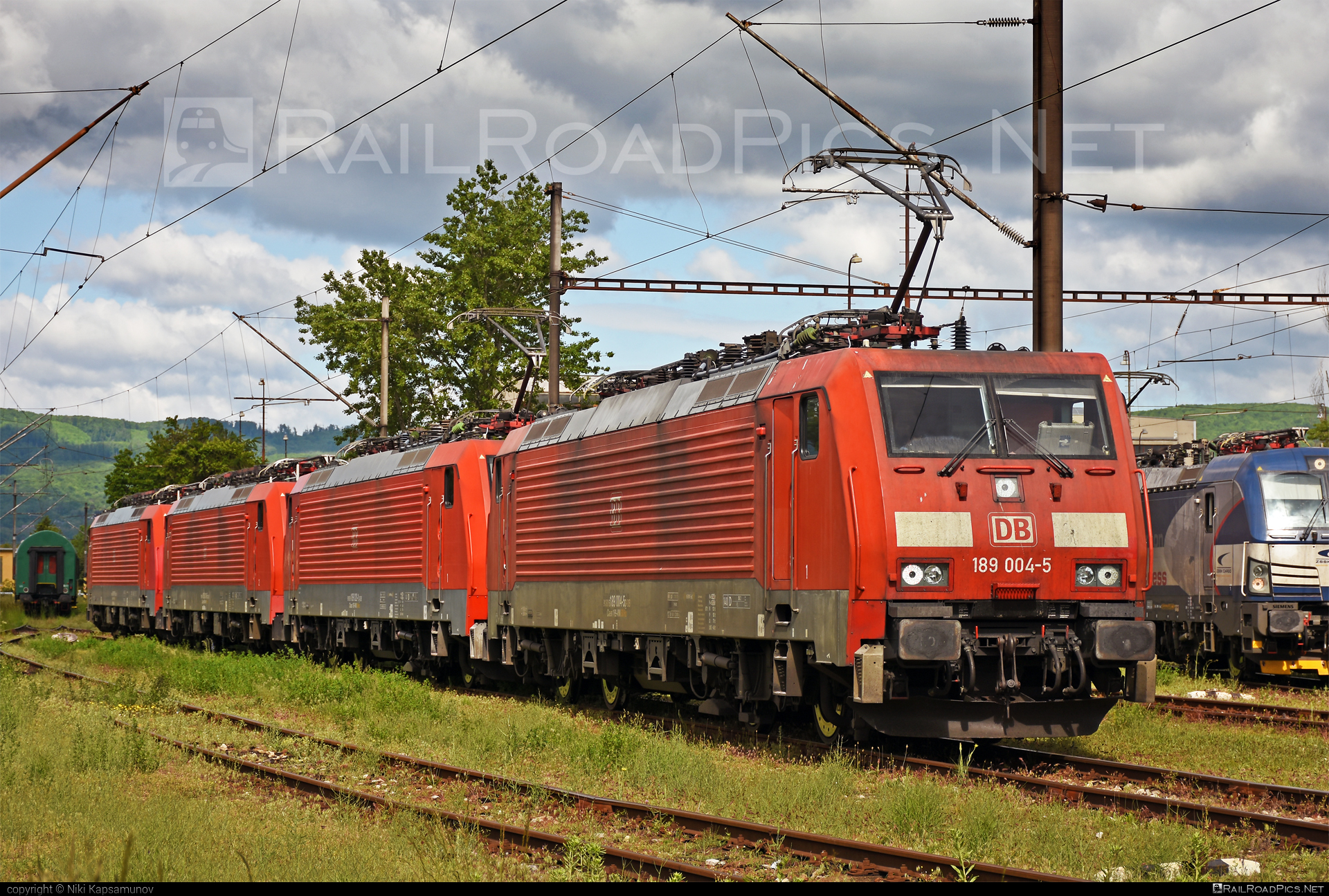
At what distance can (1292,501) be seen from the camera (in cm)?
2070

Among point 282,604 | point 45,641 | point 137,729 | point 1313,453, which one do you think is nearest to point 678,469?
point 137,729

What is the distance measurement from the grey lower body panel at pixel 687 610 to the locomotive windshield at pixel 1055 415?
2.23 metres

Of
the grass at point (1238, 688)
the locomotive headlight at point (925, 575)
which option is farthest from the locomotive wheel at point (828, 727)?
the grass at point (1238, 688)

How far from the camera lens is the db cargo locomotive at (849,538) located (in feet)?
39.8

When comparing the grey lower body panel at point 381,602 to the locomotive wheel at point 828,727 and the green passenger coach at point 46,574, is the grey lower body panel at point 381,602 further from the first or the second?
the green passenger coach at point 46,574

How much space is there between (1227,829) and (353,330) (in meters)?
43.1

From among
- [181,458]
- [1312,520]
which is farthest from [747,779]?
[181,458]

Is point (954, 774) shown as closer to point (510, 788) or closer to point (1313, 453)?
point (510, 788)

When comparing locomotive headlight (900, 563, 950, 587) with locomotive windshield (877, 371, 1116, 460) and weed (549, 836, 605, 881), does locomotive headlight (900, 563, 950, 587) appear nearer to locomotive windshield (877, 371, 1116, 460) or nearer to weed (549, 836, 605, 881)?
locomotive windshield (877, 371, 1116, 460)

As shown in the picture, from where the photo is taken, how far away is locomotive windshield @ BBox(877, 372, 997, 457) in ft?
40.7

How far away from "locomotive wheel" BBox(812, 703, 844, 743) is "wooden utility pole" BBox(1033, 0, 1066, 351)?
5.10m

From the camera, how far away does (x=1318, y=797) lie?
11.0 meters

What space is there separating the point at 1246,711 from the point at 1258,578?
3.93 m

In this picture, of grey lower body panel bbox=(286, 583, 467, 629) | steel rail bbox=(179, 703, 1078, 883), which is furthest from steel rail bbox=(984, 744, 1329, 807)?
grey lower body panel bbox=(286, 583, 467, 629)
